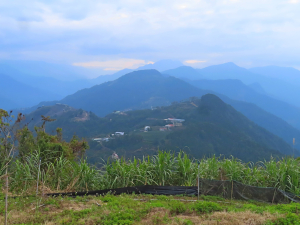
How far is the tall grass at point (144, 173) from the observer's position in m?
5.36

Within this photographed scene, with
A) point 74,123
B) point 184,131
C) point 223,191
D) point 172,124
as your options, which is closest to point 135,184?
point 223,191

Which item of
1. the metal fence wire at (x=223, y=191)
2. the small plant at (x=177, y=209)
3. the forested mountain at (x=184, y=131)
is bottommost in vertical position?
the forested mountain at (x=184, y=131)

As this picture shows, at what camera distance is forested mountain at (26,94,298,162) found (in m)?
59.4

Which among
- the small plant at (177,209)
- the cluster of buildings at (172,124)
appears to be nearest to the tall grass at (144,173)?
the small plant at (177,209)

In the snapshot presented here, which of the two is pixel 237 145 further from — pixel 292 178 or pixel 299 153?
pixel 292 178

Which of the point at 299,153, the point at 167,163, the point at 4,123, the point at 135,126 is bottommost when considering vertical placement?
the point at 299,153

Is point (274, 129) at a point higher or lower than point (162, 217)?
A: lower

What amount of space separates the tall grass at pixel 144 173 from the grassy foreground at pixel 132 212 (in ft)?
2.97

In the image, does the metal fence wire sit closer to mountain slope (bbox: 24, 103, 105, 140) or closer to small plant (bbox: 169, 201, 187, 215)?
small plant (bbox: 169, 201, 187, 215)

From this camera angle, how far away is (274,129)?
119 meters

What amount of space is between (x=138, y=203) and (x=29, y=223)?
1.75 metres

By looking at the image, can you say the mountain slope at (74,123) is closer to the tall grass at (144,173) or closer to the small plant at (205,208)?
→ the tall grass at (144,173)

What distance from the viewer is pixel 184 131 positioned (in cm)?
6738

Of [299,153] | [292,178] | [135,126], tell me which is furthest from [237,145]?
[292,178]
